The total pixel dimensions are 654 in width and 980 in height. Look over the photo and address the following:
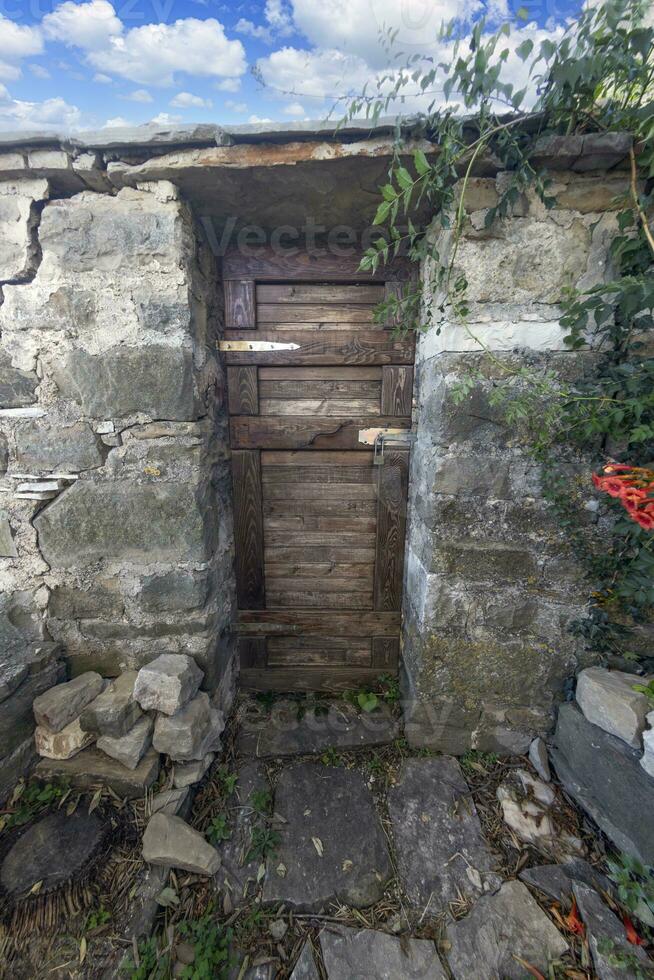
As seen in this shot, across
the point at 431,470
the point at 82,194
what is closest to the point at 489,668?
the point at 431,470

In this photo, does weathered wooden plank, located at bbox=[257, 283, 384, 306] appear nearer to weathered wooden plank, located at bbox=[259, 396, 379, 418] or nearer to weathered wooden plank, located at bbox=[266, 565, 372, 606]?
weathered wooden plank, located at bbox=[259, 396, 379, 418]

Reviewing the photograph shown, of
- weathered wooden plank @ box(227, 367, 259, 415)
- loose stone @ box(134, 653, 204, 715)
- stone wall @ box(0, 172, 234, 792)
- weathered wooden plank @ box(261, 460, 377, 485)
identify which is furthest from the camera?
weathered wooden plank @ box(261, 460, 377, 485)

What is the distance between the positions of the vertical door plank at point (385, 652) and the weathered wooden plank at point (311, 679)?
0.05 meters

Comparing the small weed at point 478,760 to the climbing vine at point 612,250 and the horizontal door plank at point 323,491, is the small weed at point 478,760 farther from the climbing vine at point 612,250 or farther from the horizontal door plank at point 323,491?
the horizontal door plank at point 323,491

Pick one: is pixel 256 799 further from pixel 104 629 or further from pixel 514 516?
pixel 514 516

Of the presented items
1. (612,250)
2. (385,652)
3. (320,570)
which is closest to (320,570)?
(320,570)

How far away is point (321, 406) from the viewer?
1.84 m

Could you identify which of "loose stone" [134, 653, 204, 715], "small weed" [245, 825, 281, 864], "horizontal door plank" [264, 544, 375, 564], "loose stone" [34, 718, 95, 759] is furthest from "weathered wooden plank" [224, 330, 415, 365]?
"small weed" [245, 825, 281, 864]

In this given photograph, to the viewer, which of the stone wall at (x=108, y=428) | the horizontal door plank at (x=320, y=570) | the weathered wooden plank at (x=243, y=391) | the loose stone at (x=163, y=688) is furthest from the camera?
the horizontal door plank at (x=320, y=570)

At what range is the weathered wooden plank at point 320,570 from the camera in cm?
202

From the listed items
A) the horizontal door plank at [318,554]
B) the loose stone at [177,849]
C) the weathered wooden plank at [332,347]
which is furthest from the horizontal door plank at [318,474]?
the loose stone at [177,849]

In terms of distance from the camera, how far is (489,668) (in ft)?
5.46

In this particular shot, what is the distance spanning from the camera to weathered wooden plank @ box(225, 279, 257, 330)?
1.74 meters

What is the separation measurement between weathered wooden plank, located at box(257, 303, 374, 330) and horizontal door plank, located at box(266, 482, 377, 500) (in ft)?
2.48
